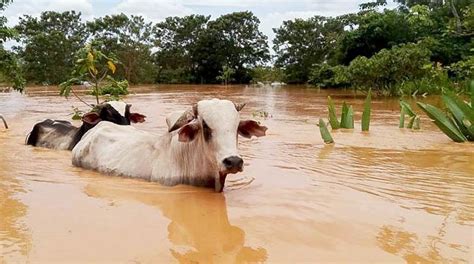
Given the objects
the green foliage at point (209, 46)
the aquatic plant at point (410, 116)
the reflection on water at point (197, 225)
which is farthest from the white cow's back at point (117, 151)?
the green foliage at point (209, 46)

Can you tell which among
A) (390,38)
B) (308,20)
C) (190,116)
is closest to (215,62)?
(308,20)

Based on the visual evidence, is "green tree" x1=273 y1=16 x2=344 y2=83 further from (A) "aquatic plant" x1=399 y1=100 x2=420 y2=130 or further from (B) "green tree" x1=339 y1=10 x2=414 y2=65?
(A) "aquatic plant" x1=399 y1=100 x2=420 y2=130

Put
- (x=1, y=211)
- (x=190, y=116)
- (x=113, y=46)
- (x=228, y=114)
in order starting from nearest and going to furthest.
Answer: (x=1, y=211) → (x=228, y=114) → (x=190, y=116) → (x=113, y=46)

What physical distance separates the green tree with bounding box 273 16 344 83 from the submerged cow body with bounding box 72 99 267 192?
4381cm

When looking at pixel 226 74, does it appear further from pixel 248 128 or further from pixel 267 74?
pixel 248 128

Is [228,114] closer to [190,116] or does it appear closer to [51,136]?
[190,116]

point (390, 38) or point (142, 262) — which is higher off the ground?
point (390, 38)

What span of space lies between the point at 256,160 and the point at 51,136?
9.48 ft

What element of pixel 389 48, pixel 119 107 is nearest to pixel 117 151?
pixel 119 107

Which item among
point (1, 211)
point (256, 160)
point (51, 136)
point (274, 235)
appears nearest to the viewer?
point (274, 235)

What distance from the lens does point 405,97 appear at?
21.3 meters

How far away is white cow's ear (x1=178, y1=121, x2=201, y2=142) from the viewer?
15.3ft

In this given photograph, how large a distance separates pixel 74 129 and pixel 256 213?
4431 mm

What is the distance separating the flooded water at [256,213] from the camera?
324cm
